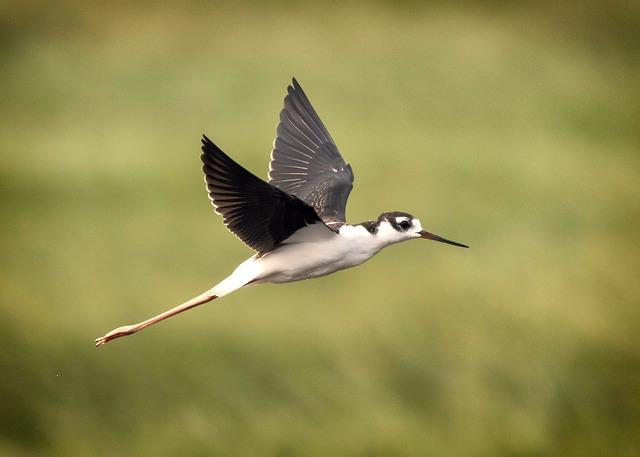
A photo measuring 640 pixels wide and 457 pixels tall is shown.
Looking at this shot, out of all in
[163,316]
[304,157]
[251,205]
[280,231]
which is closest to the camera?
[251,205]

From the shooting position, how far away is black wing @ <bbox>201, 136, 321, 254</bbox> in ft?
11.3

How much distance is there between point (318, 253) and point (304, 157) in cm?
85

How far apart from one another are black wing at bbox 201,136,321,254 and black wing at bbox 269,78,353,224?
63cm

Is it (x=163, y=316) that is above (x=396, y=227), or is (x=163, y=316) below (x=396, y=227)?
below

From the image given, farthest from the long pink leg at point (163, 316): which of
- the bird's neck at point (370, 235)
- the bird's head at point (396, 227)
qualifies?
the bird's head at point (396, 227)

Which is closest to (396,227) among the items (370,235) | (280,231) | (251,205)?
(370,235)

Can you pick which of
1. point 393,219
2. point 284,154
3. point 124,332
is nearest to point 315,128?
point 284,154

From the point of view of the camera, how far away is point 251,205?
3.60m

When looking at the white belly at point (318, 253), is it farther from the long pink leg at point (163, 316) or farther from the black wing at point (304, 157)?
the black wing at point (304, 157)

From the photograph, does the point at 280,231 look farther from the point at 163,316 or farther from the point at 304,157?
the point at 304,157

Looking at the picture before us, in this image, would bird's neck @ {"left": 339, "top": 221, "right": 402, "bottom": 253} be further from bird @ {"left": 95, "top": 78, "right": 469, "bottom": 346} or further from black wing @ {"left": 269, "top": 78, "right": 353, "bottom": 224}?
black wing @ {"left": 269, "top": 78, "right": 353, "bottom": 224}

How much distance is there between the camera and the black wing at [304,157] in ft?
14.4

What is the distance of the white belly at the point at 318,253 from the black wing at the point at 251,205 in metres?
0.05

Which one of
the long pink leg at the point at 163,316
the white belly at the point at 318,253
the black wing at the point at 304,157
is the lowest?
the long pink leg at the point at 163,316
